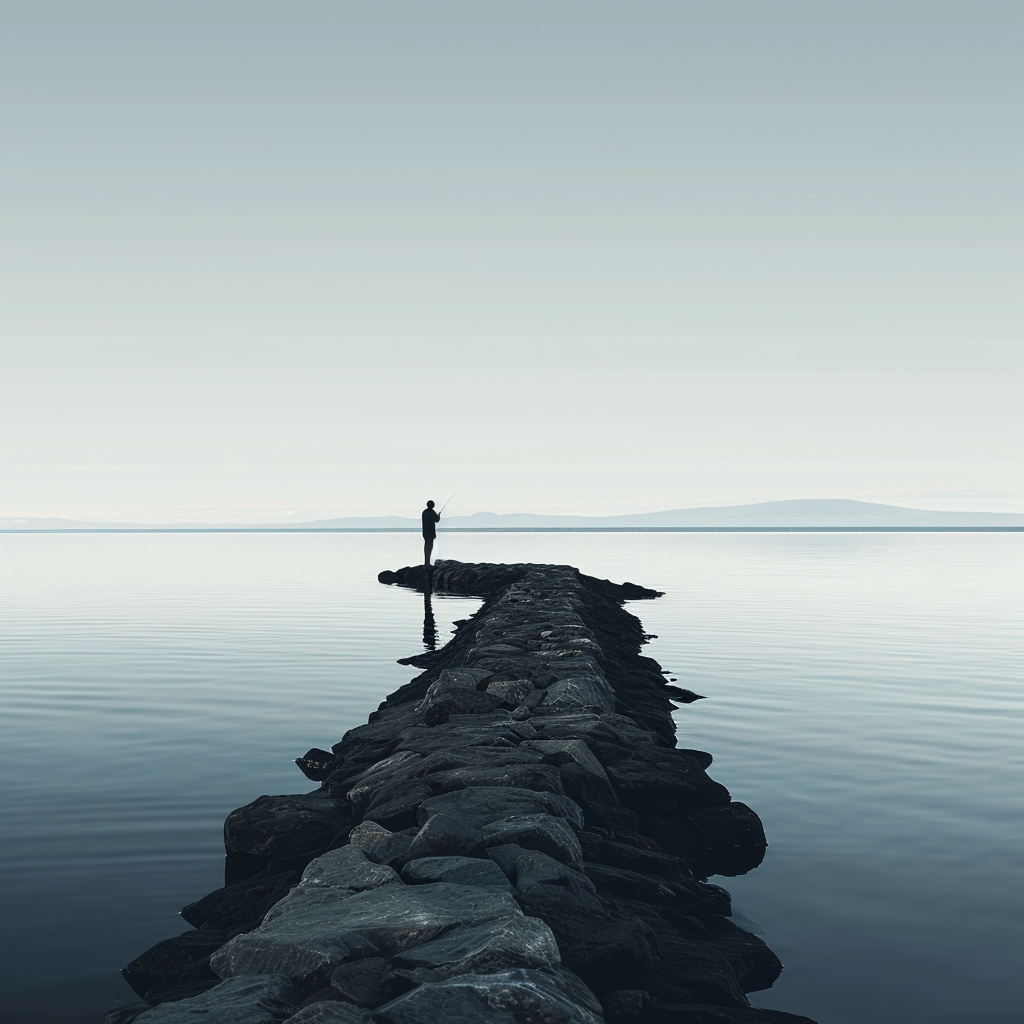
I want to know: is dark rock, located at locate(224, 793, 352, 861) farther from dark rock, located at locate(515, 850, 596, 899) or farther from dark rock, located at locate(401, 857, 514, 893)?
dark rock, located at locate(515, 850, 596, 899)

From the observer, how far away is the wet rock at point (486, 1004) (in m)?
3.50

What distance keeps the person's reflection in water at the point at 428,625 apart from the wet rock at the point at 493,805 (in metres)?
13.7

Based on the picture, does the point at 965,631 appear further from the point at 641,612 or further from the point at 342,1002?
the point at 342,1002

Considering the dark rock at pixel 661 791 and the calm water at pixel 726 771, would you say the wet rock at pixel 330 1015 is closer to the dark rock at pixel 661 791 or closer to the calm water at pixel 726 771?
the calm water at pixel 726 771

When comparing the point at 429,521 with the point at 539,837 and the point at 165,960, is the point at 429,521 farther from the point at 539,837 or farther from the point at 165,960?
the point at 165,960

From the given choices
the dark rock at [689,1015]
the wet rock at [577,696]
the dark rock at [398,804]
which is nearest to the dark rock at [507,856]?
the dark rock at [398,804]

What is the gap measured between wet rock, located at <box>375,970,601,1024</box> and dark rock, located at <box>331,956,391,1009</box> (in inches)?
8.9

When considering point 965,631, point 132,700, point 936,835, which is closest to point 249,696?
point 132,700

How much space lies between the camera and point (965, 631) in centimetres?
2247

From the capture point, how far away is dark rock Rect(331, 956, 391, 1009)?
3.86 meters

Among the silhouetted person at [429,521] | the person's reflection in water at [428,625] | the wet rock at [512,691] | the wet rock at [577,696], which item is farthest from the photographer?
the silhouetted person at [429,521]

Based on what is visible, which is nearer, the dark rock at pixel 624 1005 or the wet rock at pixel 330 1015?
the wet rock at pixel 330 1015

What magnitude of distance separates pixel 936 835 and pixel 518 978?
18.5ft

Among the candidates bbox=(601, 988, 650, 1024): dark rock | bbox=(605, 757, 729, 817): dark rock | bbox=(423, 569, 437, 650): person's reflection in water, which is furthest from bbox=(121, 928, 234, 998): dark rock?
bbox=(423, 569, 437, 650): person's reflection in water
